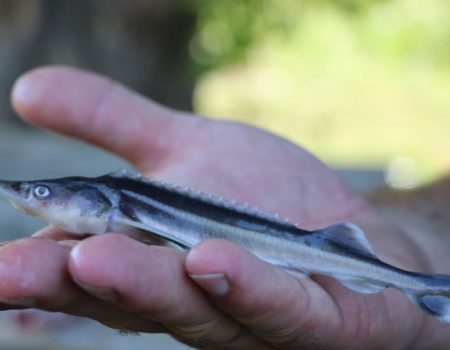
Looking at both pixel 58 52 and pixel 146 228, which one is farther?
pixel 58 52

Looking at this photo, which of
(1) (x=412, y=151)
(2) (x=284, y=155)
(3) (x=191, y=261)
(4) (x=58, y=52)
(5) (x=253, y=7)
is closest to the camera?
(3) (x=191, y=261)

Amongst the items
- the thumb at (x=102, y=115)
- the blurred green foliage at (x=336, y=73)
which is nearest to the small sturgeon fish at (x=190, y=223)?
the thumb at (x=102, y=115)

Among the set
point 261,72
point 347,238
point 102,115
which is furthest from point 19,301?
point 261,72

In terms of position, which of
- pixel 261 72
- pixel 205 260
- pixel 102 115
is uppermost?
pixel 261 72

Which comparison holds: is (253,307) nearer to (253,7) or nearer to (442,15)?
(253,7)

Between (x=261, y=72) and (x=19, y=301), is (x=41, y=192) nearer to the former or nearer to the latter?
(x=19, y=301)

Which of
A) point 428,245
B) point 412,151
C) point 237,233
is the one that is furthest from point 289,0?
point 237,233
